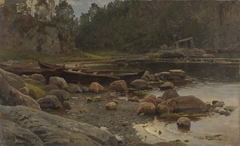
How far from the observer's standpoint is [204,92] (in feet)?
22.7

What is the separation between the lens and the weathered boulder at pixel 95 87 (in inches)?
281

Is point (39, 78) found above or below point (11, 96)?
above

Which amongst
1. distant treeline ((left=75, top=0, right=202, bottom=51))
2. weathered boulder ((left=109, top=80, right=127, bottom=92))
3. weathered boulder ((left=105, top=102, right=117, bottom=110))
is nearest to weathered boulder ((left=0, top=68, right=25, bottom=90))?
distant treeline ((left=75, top=0, right=202, bottom=51))

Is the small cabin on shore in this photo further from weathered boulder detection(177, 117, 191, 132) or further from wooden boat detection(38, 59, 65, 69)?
wooden boat detection(38, 59, 65, 69)

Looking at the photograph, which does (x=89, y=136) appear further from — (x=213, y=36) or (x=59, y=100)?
(x=213, y=36)

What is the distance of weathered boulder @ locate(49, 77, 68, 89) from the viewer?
23.0ft

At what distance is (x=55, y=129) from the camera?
5516mm

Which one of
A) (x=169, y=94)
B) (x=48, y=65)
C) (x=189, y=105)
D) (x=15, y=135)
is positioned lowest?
(x=15, y=135)

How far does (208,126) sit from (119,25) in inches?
108

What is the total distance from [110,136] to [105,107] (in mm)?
1143

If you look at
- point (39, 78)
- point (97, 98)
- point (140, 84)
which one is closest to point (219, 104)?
point (140, 84)

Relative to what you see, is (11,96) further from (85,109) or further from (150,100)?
(150,100)

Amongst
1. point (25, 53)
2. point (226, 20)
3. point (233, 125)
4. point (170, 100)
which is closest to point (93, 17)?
point (25, 53)

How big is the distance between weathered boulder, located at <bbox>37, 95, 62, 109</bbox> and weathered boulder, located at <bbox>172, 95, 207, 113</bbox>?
2.51m
